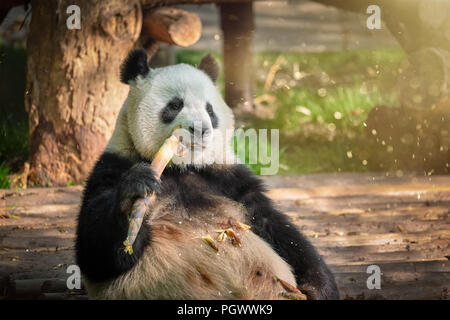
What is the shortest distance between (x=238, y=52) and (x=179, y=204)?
17.7 ft

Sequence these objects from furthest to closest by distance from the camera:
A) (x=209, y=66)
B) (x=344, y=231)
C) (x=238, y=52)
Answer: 1. (x=238, y=52)
2. (x=344, y=231)
3. (x=209, y=66)

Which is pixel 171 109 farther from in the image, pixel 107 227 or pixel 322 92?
pixel 322 92

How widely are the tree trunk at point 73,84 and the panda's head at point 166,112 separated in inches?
80.4

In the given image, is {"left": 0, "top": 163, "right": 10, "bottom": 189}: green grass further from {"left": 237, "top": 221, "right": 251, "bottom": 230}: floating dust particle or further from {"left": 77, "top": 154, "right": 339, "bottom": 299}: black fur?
{"left": 237, "top": 221, "right": 251, "bottom": 230}: floating dust particle

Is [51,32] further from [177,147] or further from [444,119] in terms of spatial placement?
[444,119]

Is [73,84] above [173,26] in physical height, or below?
below

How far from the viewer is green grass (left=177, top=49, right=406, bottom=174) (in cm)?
662

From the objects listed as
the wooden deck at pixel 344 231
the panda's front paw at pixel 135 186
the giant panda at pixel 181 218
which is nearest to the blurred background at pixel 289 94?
the wooden deck at pixel 344 231

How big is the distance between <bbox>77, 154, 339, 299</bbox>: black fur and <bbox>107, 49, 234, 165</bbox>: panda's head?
0.11 meters

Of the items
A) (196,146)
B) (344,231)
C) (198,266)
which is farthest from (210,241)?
(344,231)

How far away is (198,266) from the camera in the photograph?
2.52 metres

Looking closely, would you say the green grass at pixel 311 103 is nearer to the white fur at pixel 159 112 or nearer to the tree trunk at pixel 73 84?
the tree trunk at pixel 73 84

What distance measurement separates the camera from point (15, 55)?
8000mm
